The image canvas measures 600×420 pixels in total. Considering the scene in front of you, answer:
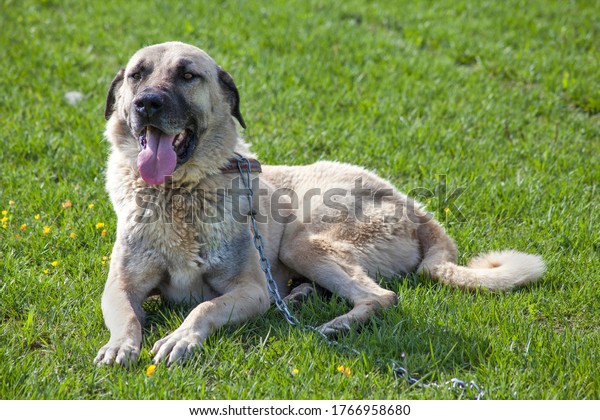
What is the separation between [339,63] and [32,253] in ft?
15.7

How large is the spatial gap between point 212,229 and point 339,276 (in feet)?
2.88

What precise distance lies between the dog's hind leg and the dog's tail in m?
0.45

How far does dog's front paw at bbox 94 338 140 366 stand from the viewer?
3480 mm

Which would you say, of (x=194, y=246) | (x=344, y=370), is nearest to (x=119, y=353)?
(x=194, y=246)

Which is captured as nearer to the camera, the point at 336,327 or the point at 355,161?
the point at 336,327

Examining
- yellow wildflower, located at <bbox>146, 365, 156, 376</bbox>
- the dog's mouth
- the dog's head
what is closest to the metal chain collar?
the dog's head

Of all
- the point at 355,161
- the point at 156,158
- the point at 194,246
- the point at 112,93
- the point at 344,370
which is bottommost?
the point at 355,161

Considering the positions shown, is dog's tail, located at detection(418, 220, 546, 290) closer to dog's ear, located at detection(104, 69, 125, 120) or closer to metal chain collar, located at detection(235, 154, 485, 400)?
metal chain collar, located at detection(235, 154, 485, 400)

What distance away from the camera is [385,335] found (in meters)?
3.86

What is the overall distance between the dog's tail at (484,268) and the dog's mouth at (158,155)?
180 cm

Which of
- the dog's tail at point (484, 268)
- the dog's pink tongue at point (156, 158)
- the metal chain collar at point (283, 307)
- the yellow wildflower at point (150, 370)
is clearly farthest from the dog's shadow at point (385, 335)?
the dog's pink tongue at point (156, 158)

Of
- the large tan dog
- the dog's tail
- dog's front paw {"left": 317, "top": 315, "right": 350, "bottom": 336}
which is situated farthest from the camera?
the dog's tail

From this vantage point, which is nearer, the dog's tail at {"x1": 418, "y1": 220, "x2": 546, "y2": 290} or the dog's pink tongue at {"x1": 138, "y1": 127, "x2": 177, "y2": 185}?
the dog's pink tongue at {"x1": 138, "y1": 127, "x2": 177, "y2": 185}
